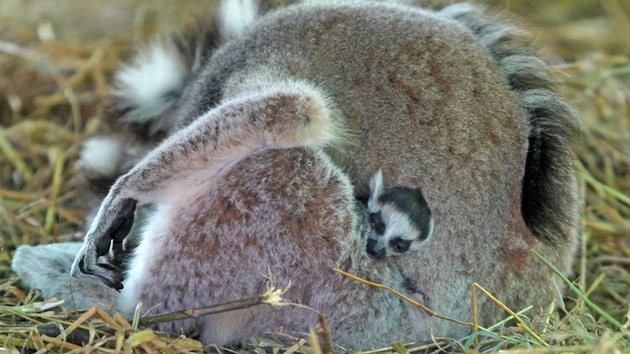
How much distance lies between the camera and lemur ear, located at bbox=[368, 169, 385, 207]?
277 cm

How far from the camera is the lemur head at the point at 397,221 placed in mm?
2650

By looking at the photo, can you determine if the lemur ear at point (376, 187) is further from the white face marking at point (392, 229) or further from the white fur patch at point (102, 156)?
the white fur patch at point (102, 156)

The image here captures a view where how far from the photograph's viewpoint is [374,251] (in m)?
2.74

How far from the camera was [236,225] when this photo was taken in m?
2.79

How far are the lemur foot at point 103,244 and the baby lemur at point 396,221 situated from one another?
3.25ft

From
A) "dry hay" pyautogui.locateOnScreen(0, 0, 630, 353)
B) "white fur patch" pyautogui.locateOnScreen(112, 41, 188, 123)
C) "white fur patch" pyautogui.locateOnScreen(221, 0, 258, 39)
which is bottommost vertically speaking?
"dry hay" pyautogui.locateOnScreen(0, 0, 630, 353)

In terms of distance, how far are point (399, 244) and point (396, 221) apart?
9 cm

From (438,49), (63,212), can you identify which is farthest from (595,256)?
(63,212)

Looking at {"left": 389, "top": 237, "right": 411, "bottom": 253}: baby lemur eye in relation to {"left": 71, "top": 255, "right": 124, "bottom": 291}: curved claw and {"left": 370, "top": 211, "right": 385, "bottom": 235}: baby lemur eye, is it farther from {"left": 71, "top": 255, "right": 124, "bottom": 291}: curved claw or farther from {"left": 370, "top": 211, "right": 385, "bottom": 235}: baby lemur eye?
{"left": 71, "top": 255, "right": 124, "bottom": 291}: curved claw

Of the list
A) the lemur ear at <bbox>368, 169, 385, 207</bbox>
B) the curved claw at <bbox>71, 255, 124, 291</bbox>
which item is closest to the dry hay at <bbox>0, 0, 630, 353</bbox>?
the curved claw at <bbox>71, 255, 124, 291</bbox>

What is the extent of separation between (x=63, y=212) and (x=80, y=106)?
1.09 meters

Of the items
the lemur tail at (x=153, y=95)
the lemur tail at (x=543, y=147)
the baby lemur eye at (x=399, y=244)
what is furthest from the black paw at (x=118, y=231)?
the lemur tail at (x=543, y=147)

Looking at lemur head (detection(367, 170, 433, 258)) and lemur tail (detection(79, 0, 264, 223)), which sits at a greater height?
lemur tail (detection(79, 0, 264, 223))

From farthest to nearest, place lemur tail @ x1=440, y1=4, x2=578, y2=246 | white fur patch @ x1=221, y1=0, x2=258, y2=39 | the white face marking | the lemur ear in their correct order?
white fur patch @ x1=221, y1=0, x2=258, y2=39, lemur tail @ x1=440, y1=4, x2=578, y2=246, the lemur ear, the white face marking
